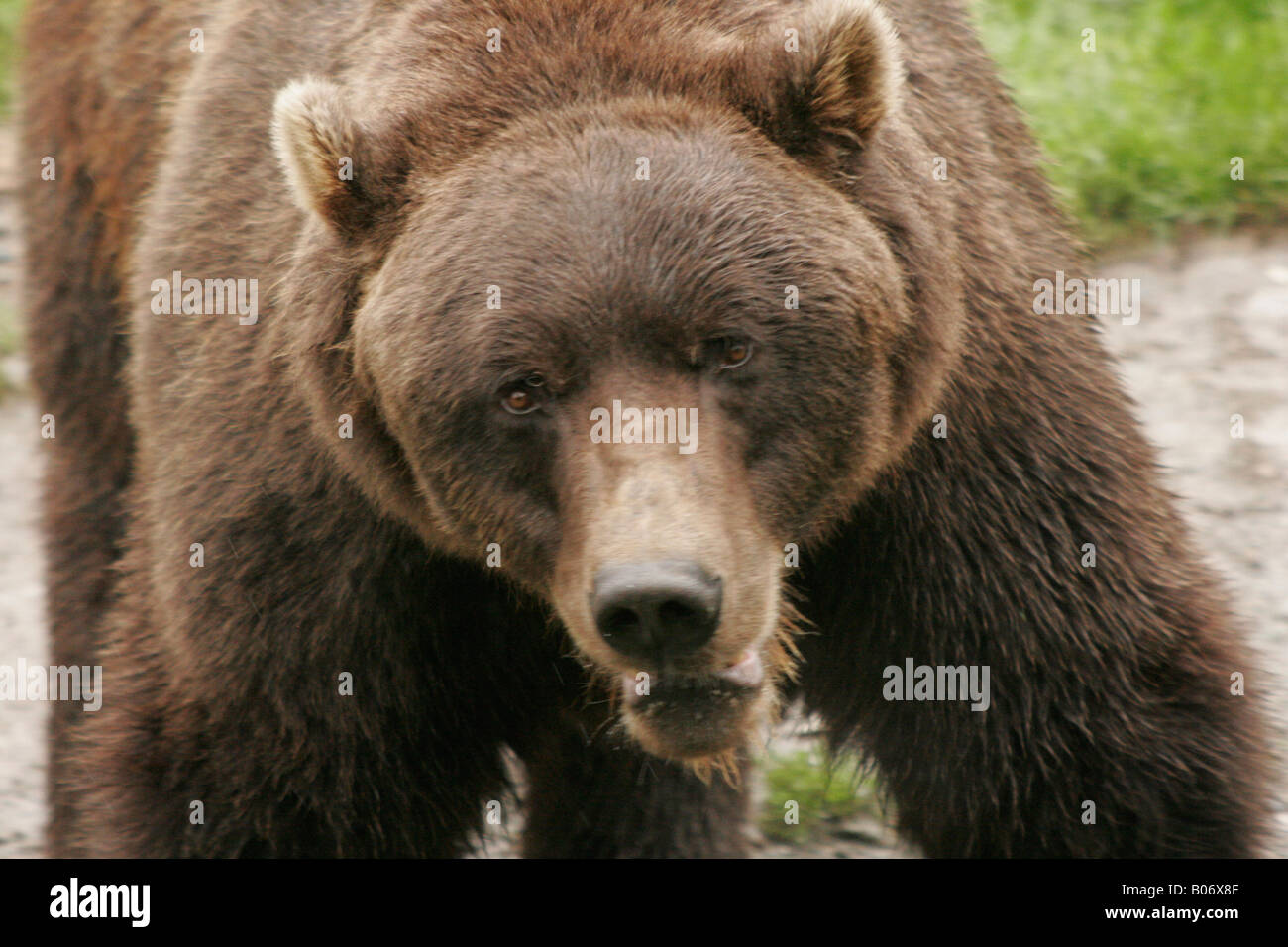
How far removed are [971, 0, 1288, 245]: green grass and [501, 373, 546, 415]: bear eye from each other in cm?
535

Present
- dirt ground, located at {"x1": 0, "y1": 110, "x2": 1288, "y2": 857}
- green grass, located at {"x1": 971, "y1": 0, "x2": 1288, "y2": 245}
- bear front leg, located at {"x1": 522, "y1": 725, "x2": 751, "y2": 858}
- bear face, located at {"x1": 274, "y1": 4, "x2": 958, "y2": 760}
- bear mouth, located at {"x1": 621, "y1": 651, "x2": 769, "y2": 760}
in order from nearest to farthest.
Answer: bear face, located at {"x1": 274, "y1": 4, "x2": 958, "y2": 760} → bear mouth, located at {"x1": 621, "y1": 651, "x2": 769, "y2": 760} → bear front leg, located at {"x1": 522, "y1": 725, "x2": 751, "y2": 858} → dirt ground, located at {"x1": 0, "y1": 110, "x2": 1288, "y2": 857} → green grass, located at {"x1": 971, "y1": 0, "x2": 1288, "y2": 245}

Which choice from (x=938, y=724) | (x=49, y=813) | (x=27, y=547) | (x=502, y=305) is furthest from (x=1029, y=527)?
(x=27, y=547)

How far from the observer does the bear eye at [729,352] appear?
4195mm

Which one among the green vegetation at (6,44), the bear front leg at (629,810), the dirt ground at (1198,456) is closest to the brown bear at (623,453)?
the bear front leg at (629,810)

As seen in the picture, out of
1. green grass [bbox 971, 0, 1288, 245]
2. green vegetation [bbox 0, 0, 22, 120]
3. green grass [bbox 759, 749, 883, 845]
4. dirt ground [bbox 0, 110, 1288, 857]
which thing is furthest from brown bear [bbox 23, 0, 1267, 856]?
green vegetation [bbox 0, 0, 22, 120]

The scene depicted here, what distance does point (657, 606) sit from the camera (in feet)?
12.8

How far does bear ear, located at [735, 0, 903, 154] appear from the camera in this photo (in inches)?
170

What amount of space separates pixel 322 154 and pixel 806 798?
12.1 feet

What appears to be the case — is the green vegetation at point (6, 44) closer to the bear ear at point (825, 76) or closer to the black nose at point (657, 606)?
the bear ear at point (825, 76)

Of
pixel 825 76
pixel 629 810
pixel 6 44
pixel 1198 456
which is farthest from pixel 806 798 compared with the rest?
pixel 6 44

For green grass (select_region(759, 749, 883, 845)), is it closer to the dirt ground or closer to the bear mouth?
the dirt ground

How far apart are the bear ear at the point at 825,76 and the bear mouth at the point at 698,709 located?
4.14 ft

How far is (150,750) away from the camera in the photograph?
5.11 metres

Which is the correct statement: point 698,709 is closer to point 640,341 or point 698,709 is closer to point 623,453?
point 623,453
